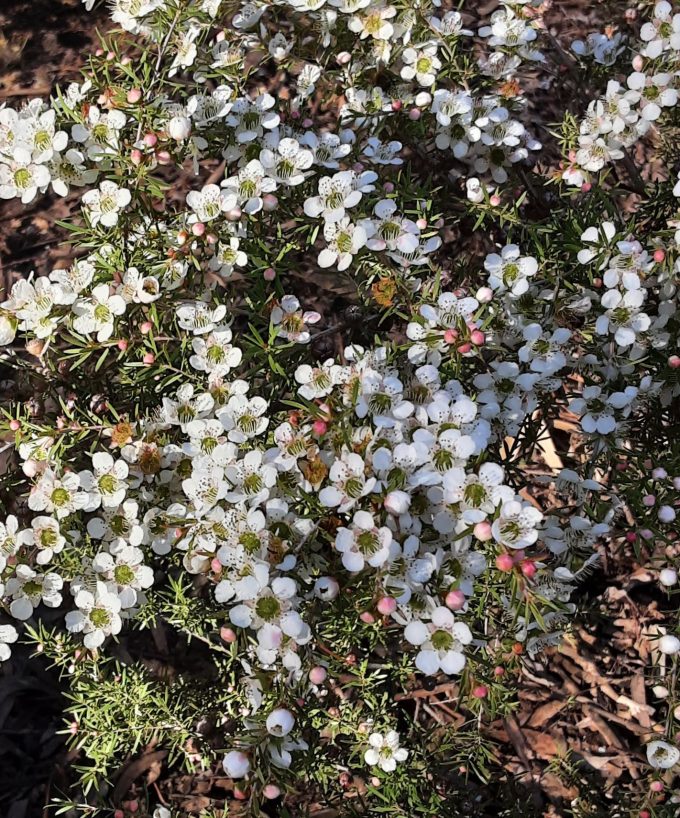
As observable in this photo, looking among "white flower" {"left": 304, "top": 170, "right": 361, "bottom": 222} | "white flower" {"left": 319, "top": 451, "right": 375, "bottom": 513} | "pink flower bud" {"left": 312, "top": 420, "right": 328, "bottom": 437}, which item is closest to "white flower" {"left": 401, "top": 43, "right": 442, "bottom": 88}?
"white flower" {"left": 304, "top": 170, "right": 361, "bottom": 222}

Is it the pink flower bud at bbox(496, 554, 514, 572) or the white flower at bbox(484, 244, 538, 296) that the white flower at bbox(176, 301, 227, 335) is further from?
the pink flower bud at bbox(496, 554, 514, 572)

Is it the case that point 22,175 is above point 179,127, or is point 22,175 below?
below

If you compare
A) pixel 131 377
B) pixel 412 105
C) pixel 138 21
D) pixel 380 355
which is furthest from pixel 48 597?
pixel 412 105

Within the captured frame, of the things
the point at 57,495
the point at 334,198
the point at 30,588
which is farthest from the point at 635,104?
the point at 30,588

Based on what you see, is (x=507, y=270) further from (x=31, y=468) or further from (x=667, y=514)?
(x=31, y=468)

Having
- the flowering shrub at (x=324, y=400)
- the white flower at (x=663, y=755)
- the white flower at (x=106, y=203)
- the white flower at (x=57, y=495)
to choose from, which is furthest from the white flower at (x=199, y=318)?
the white flower at (x=663, y=755)

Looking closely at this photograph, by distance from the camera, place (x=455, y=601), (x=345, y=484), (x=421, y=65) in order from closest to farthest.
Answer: (x=455, y=601), (x=345, y=484), (x=421, y=65)

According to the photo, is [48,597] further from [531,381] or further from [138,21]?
[138,21]
